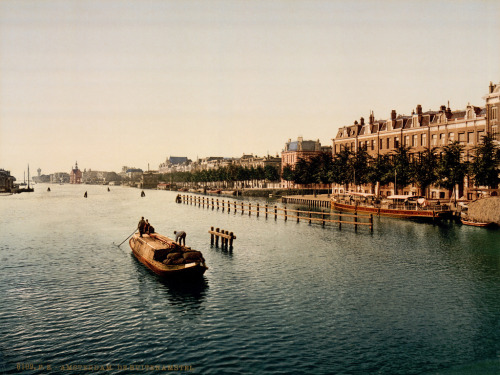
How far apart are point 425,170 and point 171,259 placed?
210ft

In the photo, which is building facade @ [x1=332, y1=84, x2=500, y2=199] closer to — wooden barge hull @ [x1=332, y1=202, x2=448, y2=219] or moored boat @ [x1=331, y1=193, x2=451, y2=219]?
moored boat @ [x1=331, y1=193, x2=451, y2=219]

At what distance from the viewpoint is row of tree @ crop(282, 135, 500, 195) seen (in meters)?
70.3

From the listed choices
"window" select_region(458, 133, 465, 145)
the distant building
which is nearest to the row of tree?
"window" select_region(458, 133, 465, 145)

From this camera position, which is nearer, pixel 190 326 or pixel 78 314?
pixel 190 326

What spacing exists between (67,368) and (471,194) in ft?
251

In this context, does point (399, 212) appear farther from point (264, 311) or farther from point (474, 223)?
point (264, 311)

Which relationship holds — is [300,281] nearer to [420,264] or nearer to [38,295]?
[420,264]

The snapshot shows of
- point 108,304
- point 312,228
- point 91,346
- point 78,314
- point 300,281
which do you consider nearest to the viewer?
point 91,346

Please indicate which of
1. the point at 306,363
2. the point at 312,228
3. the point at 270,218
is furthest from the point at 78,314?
the point at 270,218

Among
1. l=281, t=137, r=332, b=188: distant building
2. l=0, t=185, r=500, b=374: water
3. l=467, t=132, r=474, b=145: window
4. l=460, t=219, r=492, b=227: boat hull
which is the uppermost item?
l=281, t=137, r=332, b=188: distant building

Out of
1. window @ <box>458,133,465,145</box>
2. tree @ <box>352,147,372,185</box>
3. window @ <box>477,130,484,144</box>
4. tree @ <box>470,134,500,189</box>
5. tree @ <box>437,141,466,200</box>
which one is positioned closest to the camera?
tree @ <box>470,134,500,189</box>

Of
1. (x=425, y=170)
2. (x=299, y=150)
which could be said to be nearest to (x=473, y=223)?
(x=425, y=170)

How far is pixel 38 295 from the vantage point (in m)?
29.5

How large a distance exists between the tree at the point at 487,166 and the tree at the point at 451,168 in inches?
139
